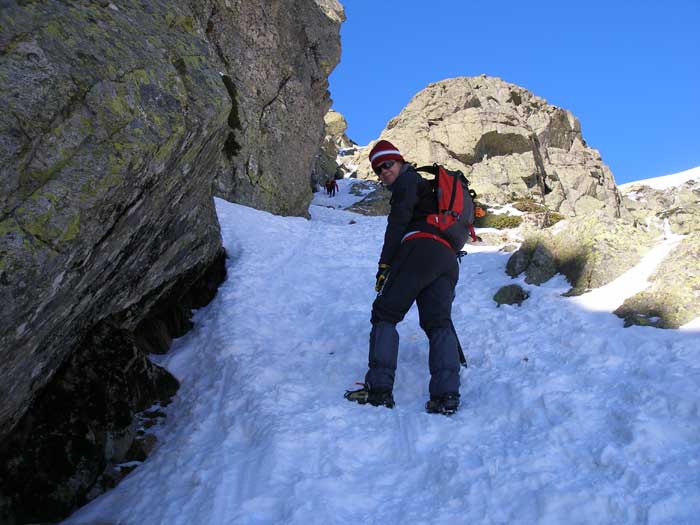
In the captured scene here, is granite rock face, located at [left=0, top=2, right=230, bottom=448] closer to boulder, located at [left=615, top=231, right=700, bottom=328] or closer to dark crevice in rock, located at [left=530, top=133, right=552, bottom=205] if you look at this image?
boulder, located at [left=615, top=231, right=700, bottom=328]

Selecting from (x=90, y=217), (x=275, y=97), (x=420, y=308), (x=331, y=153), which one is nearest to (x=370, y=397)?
(x=420, y=308)

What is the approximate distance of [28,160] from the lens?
12.4 ft

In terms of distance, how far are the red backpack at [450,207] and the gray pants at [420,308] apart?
0.75 ft

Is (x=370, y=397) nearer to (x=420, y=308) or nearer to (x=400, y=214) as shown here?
(x=420, y=308)

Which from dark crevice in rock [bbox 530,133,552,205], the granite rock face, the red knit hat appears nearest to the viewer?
the granite rock face

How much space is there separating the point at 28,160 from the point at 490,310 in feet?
25.5

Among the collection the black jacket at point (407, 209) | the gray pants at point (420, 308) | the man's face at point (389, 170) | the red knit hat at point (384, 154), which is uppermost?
the red knit hat at point (384, 154)

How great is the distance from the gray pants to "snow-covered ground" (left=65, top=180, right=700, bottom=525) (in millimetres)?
509

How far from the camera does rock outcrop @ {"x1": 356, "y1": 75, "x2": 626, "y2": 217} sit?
166ft

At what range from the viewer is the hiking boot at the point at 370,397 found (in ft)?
19.5

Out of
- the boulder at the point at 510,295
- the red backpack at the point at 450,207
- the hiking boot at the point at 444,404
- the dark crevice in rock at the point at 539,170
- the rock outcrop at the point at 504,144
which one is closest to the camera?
the hiking boot at the point at 444,404

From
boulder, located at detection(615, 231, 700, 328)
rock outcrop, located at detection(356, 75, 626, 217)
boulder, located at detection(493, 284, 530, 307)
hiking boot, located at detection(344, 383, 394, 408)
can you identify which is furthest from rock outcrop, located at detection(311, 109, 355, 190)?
hiking boot, located at detection(344, 383, 394, 408)

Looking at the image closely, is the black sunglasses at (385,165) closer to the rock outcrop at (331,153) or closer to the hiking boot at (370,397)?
the hiking boot at (370,397)

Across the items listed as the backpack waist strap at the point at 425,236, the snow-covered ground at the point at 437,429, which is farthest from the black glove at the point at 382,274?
the snow-covered ground at the point at 437,429
